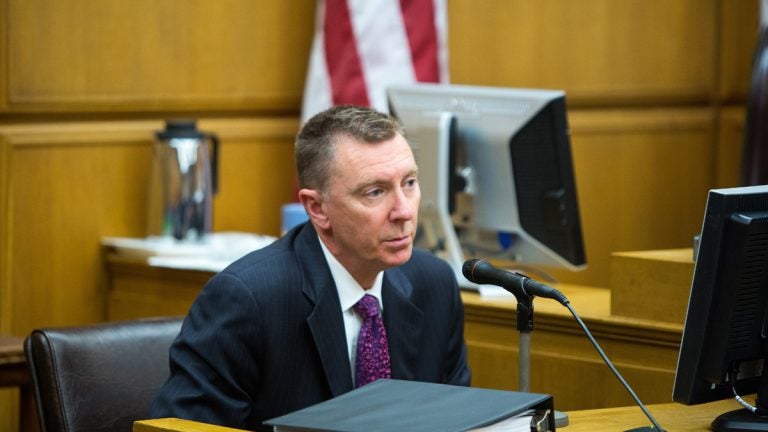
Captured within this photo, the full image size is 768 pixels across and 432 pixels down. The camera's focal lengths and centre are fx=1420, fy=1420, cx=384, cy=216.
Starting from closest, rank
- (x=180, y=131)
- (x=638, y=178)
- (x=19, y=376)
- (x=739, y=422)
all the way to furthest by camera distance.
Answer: (x=739, y=422)
(x=19, y=376)
(x=180, y=131)
(x=638, y=178)

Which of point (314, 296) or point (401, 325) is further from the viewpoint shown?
point (401, 325)

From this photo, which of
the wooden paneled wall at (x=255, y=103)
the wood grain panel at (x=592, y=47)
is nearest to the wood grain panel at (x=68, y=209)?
the wooden paneled wall at (x=255, y=103)

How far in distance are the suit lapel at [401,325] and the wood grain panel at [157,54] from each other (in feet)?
6.62

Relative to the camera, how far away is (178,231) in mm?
4551

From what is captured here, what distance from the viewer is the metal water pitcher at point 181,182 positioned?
14.8ft

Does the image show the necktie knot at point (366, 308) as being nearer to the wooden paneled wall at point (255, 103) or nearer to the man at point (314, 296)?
the man at point (314, 296)

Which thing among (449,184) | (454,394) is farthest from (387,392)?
(449,184)

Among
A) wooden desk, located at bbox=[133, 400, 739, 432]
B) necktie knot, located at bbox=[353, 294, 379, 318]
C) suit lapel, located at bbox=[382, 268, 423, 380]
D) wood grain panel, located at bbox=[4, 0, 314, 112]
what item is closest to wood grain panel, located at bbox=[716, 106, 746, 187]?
wood grain panel, located at bbox=[4, 0, 314, 112]

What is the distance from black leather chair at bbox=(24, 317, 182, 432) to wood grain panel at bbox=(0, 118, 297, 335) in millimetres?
1684

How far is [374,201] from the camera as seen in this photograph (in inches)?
104

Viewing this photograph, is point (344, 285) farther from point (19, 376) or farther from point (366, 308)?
point (19, 376)

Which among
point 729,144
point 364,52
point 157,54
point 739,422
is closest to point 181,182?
point 157,54

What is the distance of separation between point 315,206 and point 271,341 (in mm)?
278

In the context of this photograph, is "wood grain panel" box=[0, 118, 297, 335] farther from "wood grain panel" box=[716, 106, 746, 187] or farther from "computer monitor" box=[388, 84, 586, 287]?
"wood grain panel" box=[716, 106, 746, 187]
